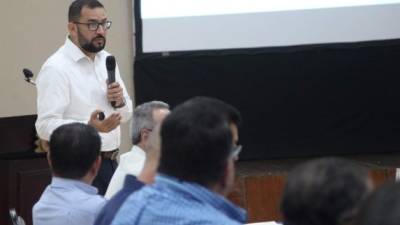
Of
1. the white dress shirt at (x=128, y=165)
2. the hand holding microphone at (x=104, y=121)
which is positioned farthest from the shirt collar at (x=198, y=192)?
the hand holding microphone at (x=104, y=121)

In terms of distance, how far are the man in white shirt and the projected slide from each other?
2.38 metres

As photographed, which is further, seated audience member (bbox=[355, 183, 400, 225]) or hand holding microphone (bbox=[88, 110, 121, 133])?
hand holding microphone (bbox=[88, 110, 121, 133])

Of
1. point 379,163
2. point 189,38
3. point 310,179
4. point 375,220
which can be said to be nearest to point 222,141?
point 310,179

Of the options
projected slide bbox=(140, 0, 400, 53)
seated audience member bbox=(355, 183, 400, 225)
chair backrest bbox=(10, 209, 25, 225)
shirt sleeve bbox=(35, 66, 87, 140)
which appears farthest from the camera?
projected slide bbox=(140, 0, 400, 53)

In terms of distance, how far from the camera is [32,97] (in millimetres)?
5586

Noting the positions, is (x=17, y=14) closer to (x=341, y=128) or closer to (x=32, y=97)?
(x=32, y=97)

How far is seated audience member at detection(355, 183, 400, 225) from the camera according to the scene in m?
0.92

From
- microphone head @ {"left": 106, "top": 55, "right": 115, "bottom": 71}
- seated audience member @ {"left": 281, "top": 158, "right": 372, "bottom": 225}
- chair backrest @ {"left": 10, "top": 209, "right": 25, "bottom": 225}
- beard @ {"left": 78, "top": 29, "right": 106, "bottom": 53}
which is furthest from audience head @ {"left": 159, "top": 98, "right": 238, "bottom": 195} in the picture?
beard @ {"left": 78, "top": 29, "right": 106, "bottom": 53}

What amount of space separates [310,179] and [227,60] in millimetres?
4772

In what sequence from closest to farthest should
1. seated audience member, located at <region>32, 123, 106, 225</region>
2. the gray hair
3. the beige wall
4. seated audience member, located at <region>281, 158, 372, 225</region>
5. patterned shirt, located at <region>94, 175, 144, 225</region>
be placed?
seated audience member, located at <region>281, 158, 372, 225</region>, patterned shirt, located at <region>94, 175, 144, 225</region>, seated audience member, located at <region>32, 123, 106, 225</region>, the gray hair, the beige wall

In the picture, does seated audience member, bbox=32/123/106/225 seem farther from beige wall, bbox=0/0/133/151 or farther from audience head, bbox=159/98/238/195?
beige wall, bbox=0/0/133/151

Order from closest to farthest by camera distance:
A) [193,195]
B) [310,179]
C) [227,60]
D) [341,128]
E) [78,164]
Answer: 1. [310,179]
2. [193,195]
3. [78,164]
4. [227,60]
5. [341,128]

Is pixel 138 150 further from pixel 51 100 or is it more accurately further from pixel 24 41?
pixel 24 41

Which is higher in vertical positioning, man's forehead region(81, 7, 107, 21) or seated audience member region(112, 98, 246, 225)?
man's forehead region(81, 7, 107, 21)
